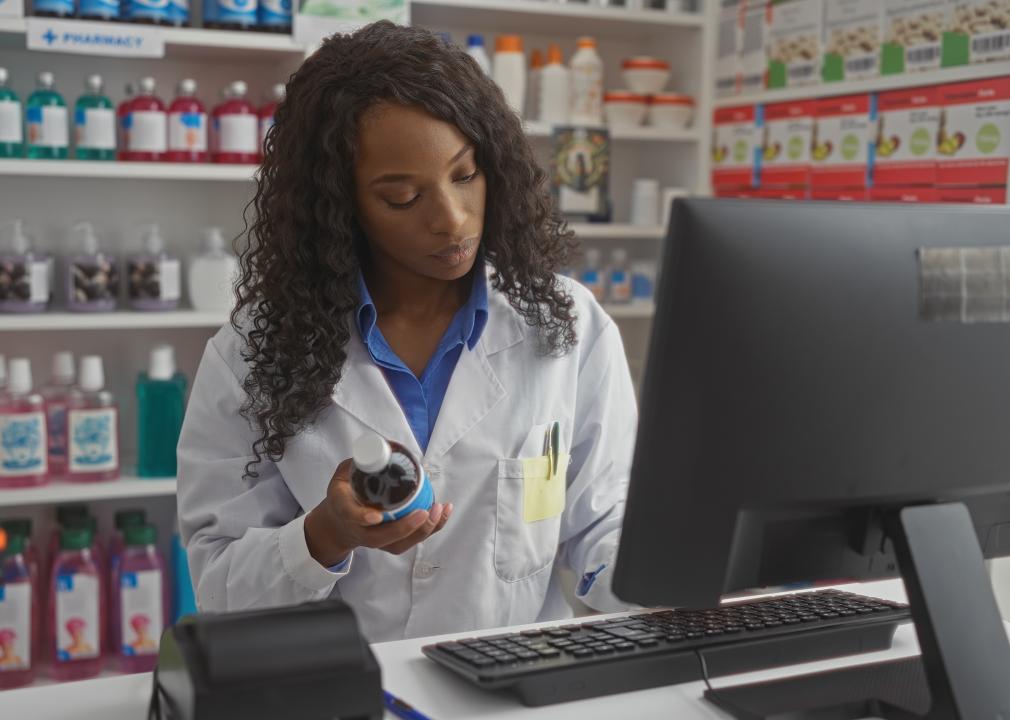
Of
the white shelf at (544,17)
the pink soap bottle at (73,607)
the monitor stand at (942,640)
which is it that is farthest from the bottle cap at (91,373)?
the monitor stand at (942,640)

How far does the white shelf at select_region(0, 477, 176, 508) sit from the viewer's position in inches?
95.2

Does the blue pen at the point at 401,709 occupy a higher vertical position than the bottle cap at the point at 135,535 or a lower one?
higher

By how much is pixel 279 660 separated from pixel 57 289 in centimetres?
216

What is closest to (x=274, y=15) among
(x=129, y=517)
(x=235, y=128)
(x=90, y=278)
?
(x=235, y=128)

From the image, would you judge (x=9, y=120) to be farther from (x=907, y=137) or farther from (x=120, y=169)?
(x=907, y=137)

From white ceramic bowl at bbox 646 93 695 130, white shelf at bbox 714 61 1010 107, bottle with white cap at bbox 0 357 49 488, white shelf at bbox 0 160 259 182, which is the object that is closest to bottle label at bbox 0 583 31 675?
bottle with white cap at bbox 0 357 49 488

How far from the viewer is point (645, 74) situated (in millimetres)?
3121

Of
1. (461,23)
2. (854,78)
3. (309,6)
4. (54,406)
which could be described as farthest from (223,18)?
(854,78)

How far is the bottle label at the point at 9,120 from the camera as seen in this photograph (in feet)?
7.95

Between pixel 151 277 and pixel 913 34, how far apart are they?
1798 mm

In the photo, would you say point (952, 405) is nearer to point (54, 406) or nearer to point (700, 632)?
point (700, 632)

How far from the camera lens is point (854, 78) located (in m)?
2.61

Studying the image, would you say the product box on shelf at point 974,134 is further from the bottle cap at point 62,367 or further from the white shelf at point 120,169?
the bottle cap at point 62,367

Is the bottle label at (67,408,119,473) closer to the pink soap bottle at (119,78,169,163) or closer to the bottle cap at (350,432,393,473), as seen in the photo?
the pink soap bottle at (119,78,169,163)
